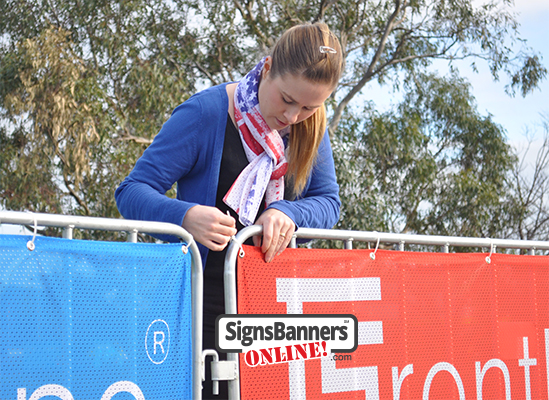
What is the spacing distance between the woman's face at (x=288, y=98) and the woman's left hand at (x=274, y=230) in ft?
0.95

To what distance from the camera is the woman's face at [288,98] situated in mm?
1891

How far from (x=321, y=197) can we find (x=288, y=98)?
383 millimetres

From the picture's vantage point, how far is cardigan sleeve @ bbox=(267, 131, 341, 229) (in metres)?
2.03

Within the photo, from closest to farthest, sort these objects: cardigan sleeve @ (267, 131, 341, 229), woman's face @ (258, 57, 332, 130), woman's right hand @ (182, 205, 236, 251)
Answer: woman's right hand @ (182, 205, 236, 251) → woman's face @ (258, 57, 332, 130) → cardigan sleeve @ (267, 131, 341, 229)

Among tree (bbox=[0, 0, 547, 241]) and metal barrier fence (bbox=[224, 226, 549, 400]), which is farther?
tree (bbox=[0, 0, 547, 241])

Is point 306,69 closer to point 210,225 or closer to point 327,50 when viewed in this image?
point 327,50

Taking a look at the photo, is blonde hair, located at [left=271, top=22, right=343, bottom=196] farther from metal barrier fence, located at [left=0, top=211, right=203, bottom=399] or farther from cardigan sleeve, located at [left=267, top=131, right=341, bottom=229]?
metal barrier fence, located at [left=0, top=211, right=203, bottom=399]

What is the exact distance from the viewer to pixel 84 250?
1709 mm

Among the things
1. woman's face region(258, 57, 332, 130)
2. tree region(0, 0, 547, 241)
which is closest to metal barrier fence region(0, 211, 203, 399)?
woman's face region(258, 57, 332, 130)

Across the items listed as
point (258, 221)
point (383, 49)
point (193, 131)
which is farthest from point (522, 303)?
point (383, 49)

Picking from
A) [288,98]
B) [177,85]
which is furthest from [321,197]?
[177,85]

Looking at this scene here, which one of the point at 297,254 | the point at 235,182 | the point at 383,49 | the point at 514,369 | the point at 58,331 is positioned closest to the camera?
the point at 58,331

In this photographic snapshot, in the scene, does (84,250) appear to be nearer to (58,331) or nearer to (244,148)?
(58,331)

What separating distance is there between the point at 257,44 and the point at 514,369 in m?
12.0
